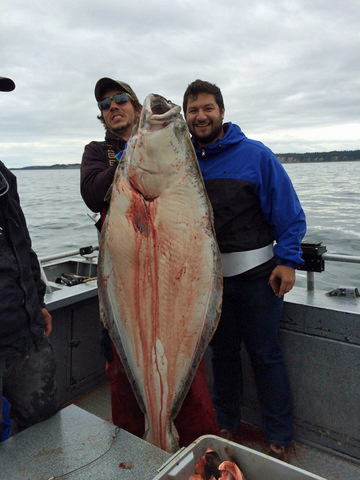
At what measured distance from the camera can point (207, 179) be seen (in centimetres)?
266

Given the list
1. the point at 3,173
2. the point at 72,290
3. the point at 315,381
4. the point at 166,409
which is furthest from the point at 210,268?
the point at 72,290

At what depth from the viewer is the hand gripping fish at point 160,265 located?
193 cm

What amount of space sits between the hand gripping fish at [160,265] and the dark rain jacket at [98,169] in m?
0.34

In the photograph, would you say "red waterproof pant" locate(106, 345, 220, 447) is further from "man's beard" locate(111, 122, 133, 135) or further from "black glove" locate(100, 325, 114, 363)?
"man's beard" locate(111, 122, 133, 135)

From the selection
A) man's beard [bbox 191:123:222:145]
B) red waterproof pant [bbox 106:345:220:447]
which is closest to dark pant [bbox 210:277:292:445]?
red waterproof pant [bbox 106:345:220:447]

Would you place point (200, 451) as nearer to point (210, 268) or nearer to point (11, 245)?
point (210, 268)

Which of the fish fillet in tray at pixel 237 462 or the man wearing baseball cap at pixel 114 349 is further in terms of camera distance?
the man wearing baseball cap at pixel 114 349

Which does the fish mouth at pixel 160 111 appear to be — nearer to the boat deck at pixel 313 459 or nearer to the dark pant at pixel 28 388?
the dark pant at pixel 28 388

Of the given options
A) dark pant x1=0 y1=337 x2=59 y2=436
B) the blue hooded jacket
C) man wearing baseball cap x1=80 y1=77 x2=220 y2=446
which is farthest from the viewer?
the blue hooded jacket

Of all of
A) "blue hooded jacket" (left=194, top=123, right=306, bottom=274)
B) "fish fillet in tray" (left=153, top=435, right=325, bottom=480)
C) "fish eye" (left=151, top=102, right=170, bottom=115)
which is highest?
"fish eye" (left=151, top=102, right=170, bottom=115)

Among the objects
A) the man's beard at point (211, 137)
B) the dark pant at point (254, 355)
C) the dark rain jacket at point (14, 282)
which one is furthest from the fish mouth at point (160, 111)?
the dark pant at point (254, 355)

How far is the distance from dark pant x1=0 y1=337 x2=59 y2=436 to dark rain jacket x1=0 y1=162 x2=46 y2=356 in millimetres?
98

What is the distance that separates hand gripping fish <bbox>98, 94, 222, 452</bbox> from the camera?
1931 millimetres

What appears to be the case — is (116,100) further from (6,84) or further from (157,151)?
(157,151)
